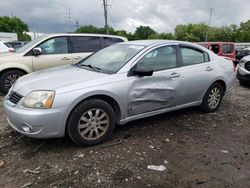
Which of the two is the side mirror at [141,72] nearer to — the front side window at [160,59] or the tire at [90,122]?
the front side window at [160,59]

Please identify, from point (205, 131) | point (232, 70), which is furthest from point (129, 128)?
point (232, 70)

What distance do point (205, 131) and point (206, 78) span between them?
1.09 m

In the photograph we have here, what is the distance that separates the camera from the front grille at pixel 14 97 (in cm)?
362

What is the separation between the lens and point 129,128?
453cm

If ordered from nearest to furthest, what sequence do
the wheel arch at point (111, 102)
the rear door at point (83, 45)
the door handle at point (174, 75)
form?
the wheel arch at point (111, 102) < the door handle at point (174, 75) < the rear door at point (83, 45)

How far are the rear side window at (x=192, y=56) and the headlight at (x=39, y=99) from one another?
2.52 m

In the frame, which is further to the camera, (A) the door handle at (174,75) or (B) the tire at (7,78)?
(B) the tire at (7,78)

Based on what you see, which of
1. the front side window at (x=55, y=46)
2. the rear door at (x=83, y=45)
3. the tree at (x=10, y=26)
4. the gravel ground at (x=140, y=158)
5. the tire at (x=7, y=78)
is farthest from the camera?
the tree at (x=10, y=26)

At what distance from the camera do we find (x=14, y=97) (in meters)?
3.73

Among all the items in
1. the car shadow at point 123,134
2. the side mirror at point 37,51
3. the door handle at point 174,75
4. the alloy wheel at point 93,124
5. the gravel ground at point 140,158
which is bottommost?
the gravel ground at point 140,158

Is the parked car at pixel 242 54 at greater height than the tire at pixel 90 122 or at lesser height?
greater

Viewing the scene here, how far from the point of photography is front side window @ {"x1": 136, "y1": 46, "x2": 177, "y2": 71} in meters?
4.29

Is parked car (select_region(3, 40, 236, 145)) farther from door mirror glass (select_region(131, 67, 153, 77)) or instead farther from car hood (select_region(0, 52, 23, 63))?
car hood (select_region(0, 52, 23, 63))

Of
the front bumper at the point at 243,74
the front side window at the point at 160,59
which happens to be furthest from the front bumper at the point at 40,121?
the front bumper at the point at 243,74
